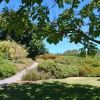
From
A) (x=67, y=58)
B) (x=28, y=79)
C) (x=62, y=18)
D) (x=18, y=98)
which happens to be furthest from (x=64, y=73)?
(x=62, y=18)

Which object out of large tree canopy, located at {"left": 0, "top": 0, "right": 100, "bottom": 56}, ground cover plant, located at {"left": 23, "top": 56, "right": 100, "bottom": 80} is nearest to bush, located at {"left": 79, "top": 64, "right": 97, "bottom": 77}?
ground cover plant, located at {"left": 23, "top": 56, "right": 100, "bottom": 80}

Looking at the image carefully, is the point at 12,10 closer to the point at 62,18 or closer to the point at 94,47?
the point at 62,18

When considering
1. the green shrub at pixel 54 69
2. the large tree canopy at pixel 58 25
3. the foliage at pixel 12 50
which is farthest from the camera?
the foliage at pixel 12 50

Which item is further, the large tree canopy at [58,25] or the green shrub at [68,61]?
the green shrub at [68,61]

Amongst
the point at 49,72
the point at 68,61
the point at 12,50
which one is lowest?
the point at 49,72

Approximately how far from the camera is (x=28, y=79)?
1759 centimetres

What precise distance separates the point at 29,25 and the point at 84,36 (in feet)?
5.53

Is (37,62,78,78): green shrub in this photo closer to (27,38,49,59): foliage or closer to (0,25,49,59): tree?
(27,38,49,59): foliage

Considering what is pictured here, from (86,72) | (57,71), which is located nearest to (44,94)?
(57,71)

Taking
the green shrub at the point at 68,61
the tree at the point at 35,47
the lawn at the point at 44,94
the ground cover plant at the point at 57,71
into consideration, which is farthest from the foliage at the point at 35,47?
the lawn at the point at 44,94

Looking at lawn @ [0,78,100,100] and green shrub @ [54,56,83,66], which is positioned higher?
green shrub @ [54,56,83,66]

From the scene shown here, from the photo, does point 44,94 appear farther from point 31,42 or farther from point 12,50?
point 31,42

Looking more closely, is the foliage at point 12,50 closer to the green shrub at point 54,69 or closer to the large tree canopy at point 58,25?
the green shrub at point 54,69

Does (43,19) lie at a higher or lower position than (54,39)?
higher
